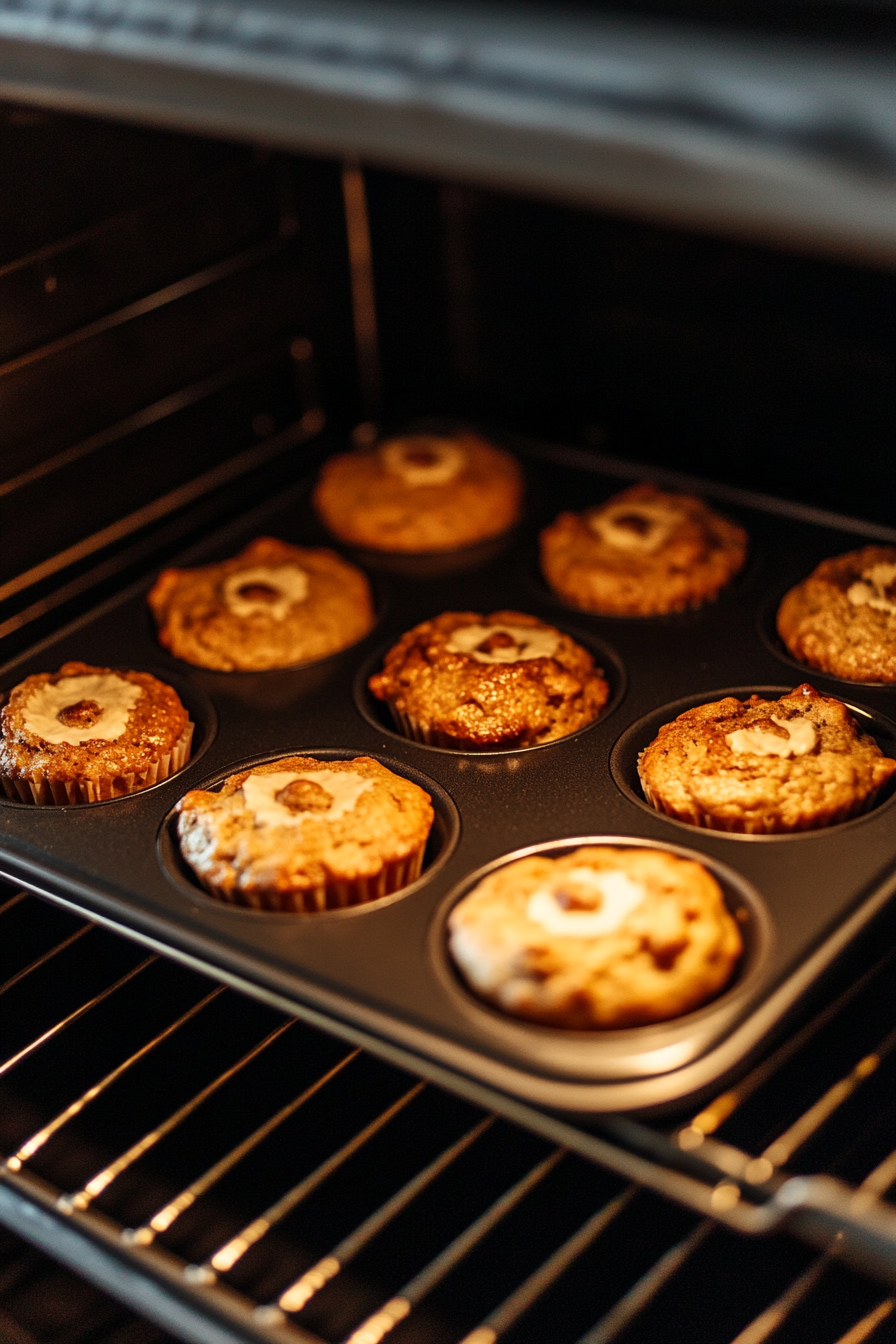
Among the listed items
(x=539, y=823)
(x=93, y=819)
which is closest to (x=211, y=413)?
(x=93, y=819)

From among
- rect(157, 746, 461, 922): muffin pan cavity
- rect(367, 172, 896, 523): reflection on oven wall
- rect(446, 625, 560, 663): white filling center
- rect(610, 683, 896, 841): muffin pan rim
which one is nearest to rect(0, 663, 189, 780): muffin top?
rect(157, 746, 461, 922): muffin pan cavity

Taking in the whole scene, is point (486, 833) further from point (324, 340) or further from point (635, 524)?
point (324, 340)

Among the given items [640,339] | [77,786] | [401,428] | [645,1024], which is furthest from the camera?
[401,428]

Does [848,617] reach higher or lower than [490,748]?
higher

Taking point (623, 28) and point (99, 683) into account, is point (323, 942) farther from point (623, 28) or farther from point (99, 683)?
point (623, 28)

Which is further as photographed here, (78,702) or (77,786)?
(78,702)

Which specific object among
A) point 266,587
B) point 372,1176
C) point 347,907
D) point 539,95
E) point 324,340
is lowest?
point 372,1176

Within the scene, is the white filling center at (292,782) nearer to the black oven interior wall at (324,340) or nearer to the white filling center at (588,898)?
the white filling center at (588,898)

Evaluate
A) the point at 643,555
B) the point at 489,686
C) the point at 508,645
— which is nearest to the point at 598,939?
the point at 489,686
